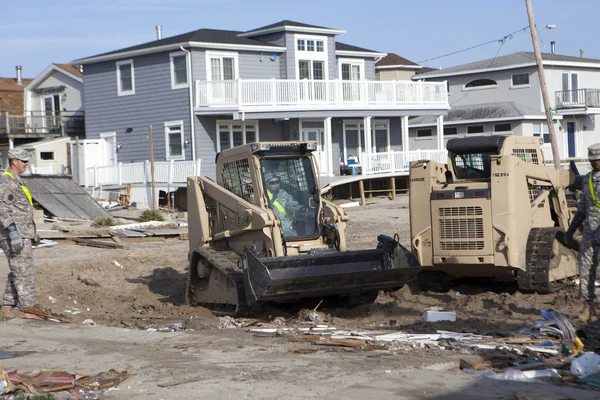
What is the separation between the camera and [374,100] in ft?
122

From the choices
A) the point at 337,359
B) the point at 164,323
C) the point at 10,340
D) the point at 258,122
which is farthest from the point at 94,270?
the point at 258,122

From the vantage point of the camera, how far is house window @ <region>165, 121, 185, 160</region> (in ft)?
117

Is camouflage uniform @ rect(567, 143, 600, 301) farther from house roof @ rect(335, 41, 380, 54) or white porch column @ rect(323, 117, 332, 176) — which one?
house roof @ rect(335, 41, 380, 54)

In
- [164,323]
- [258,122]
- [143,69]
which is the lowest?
[164,323]

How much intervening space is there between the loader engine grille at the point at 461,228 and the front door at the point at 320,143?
23304mm

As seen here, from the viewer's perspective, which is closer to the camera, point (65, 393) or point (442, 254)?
point (65, 393)

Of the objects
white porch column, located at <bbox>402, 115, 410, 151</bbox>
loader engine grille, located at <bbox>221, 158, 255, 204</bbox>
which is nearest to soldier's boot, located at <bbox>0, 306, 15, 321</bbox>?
loader engine grille, located at <bbox>221, 158, 255, 204</bbox>

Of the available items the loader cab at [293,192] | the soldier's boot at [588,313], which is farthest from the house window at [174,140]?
the soldier's boot at [588,313]

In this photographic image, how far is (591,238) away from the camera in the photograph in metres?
10.8

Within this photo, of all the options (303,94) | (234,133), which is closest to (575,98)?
(303,94)

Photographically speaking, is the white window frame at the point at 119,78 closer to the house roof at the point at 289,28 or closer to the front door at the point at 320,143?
the house roof at the point at 289,28

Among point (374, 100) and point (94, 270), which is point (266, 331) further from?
point (374, 100)

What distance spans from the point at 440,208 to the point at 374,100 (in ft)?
79.5

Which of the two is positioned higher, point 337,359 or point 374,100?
point 374,100
